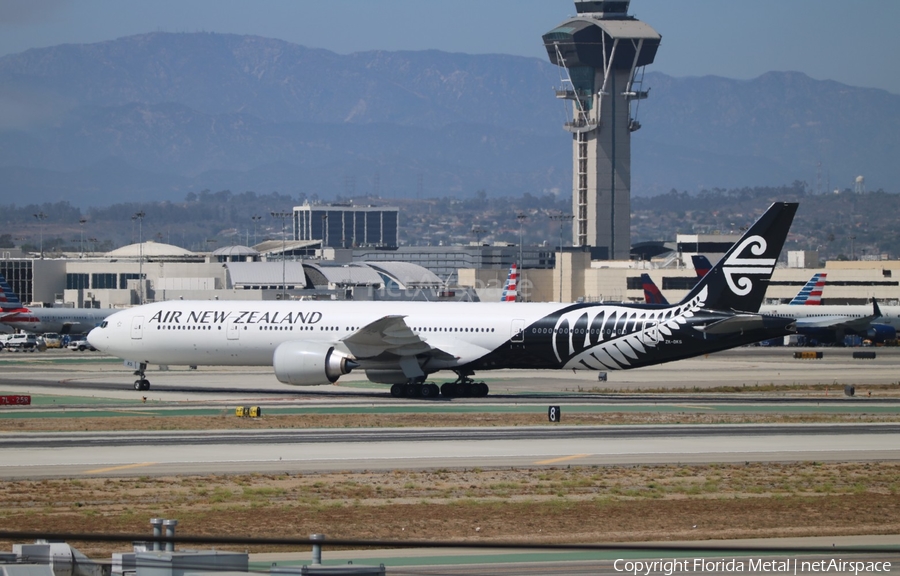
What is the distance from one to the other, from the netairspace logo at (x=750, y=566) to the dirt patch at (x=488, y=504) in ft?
7.78

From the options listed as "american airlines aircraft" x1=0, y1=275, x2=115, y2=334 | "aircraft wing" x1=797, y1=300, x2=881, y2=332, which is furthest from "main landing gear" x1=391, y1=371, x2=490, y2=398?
"american airlines aircraft" x1=0, y1=275, x2=115, y2=334

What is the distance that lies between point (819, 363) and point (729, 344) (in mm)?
33975

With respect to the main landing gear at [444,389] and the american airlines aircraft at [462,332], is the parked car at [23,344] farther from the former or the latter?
the main landing gear at [444,389]

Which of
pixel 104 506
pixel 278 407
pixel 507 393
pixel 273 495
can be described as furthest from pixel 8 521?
pixel 507 393

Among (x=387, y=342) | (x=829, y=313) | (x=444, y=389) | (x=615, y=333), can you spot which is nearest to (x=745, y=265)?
(x=615, y=333)

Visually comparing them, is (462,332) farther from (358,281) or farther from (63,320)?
(358,281)

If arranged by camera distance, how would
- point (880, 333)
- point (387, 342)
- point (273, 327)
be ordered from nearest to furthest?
1. point (387, 342)
2. point (273, 327)
3. point (880, 333)

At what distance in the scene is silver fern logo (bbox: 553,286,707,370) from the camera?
48.7 meters

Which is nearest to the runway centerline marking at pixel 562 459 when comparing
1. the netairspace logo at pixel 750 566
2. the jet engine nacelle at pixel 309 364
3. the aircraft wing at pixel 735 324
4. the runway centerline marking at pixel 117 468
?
the runway centerline marking at pixel 117 468

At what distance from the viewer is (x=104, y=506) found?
24031 mm

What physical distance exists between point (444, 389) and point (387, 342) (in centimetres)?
355

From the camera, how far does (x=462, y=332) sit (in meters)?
50.2

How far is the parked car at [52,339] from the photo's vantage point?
105794 millimetres

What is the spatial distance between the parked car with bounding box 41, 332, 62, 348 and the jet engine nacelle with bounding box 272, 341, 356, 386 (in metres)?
62.6
